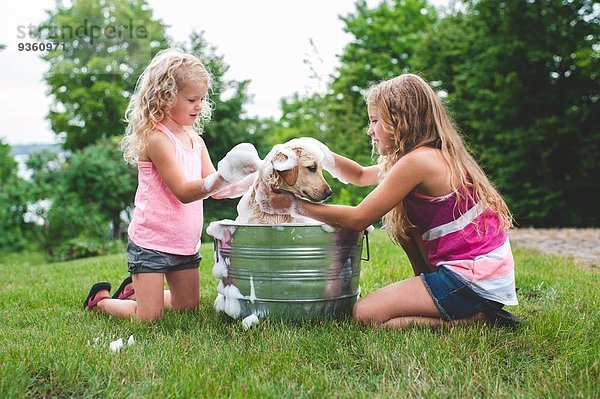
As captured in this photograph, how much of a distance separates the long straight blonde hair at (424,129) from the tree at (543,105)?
9.64 m

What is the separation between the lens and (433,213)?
3000 millimetres

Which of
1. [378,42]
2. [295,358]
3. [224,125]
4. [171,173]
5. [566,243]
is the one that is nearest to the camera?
[295,358]

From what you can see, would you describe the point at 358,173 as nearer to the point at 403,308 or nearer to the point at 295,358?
the point at 403,308

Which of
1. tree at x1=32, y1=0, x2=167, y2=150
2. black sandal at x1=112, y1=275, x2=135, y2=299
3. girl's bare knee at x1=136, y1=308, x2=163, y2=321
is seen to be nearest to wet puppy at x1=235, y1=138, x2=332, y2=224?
girl's bare knee at x1=136, y1=308, x2=163, y2=321

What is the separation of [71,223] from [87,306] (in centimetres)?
737

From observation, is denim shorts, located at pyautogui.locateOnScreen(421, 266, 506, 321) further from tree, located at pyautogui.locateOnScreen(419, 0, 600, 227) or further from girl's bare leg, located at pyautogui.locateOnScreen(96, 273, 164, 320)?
tree, located at pyautogui.locateOnScreen(419, 0, 600, 227)

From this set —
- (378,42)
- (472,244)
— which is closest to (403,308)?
(472,244)

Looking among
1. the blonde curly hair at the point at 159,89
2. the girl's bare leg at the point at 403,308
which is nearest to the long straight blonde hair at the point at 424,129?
the girl's bare leg at the point at 403,308

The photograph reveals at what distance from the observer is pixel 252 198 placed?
318cm

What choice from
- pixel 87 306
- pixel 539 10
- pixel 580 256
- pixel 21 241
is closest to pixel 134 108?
pixel 87 306

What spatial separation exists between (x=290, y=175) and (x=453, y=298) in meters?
0.96

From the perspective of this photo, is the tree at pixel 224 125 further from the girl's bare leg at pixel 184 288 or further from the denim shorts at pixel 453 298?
the denim shorts at pixel 453 298

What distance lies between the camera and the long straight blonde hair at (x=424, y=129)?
9.85 feet

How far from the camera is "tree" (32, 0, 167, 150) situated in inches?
977
